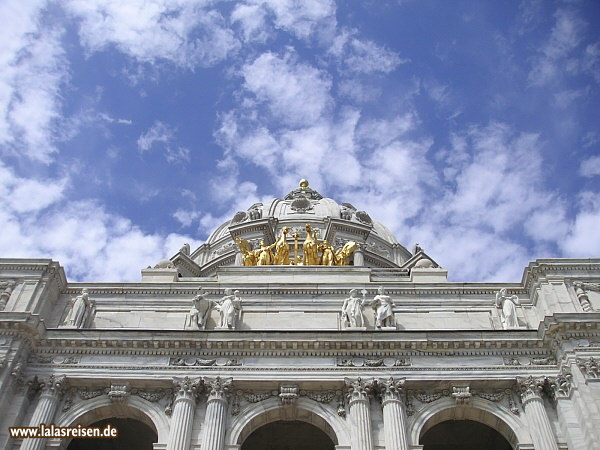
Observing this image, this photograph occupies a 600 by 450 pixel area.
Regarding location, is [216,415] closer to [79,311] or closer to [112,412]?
[112,412]

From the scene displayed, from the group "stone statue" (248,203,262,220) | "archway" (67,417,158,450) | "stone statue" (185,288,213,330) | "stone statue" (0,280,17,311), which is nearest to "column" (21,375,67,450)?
"archway" (67,417,158,450)

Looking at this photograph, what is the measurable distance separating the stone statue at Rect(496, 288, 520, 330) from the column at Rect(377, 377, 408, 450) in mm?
5452

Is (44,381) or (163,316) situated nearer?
(44,381)

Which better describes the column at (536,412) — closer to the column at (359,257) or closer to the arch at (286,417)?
the arch at (286,417)

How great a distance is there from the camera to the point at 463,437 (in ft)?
89.6

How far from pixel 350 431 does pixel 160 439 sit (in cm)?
651

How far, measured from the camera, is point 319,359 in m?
25.5

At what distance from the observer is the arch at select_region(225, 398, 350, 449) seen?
77.5 feet

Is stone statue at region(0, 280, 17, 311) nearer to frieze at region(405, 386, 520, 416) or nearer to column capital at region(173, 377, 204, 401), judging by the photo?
column capital at region(173, 377, 204, 401)

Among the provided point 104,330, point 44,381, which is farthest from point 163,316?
point 44,381

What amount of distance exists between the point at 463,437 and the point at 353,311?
21.8 ft

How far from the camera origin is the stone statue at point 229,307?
1060 inches

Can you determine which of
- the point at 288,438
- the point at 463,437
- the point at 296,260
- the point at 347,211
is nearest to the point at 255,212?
the point at 347,211

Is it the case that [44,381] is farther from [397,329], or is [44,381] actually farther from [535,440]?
[535,440]
